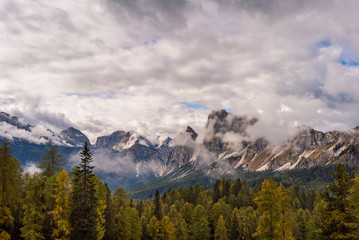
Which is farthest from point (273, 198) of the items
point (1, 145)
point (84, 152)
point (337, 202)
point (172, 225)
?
point (1, 145)

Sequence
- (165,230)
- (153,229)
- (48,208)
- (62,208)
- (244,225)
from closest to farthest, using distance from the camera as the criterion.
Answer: (62,208) < (48,208) < (165,230) < (153,229) < (244,225)

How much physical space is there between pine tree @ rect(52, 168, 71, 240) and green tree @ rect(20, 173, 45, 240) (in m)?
4.19

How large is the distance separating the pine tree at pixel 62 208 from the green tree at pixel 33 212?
4.19 meters

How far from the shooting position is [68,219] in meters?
45.1

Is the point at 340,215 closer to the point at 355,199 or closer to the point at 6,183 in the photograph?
the point at 355,199

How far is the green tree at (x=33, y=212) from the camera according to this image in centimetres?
4556

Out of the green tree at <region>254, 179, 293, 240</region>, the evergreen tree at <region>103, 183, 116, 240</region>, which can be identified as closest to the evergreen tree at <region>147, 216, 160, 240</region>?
the evergreen tree at <region>103, 183, 116, 240</region>

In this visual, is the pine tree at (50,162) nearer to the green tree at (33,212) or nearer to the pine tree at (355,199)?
the green tree at (33,212)

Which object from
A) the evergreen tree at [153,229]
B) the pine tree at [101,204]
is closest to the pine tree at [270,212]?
the pine tree at [101,204]

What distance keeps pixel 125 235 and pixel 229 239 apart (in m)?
31.6

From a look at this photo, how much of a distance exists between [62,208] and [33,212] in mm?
5534

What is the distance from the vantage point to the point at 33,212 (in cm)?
4550

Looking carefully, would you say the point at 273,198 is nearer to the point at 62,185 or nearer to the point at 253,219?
the point at 62,185

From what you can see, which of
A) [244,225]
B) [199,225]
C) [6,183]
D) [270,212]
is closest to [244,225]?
[244,225]
